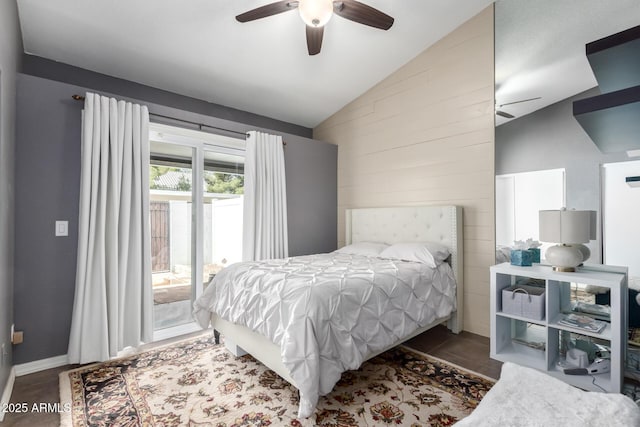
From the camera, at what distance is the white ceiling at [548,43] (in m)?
2.27

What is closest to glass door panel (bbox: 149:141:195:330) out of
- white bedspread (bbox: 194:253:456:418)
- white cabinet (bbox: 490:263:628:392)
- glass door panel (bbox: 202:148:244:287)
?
glass door panel (bbox: 202:148:244:287)

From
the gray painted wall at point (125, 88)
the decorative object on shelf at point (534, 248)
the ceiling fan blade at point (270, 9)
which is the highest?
the ceiling fan blade at point (270, 9)

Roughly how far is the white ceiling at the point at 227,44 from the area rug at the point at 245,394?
2643mm

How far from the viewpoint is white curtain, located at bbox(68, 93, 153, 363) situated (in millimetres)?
2451

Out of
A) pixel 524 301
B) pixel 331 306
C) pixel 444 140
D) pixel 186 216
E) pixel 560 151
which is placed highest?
pixel 444 140

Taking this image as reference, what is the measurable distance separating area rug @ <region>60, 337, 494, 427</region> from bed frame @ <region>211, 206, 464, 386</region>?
0.62 feet

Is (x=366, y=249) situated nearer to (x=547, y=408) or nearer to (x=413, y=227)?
(x=413, y=227)

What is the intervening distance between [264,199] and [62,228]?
185 centimetres

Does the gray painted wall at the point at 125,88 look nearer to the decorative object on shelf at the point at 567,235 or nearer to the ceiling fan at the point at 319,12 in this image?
the ceiling fan at the point at 319,12

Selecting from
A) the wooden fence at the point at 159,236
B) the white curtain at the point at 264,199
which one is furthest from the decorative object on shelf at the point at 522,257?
the wooden fence at the point at 159,236

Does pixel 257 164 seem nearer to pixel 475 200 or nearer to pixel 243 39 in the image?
pixel 243 39

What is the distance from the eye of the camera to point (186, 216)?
3.34 metres

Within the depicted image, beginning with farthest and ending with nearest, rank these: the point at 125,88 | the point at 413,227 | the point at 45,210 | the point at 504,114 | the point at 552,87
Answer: the point at 413,227, the point at 125,88, the point at 504,114, the point at 552,87, the point at 45,210

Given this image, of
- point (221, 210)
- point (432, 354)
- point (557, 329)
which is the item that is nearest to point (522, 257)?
point (557, 329)
